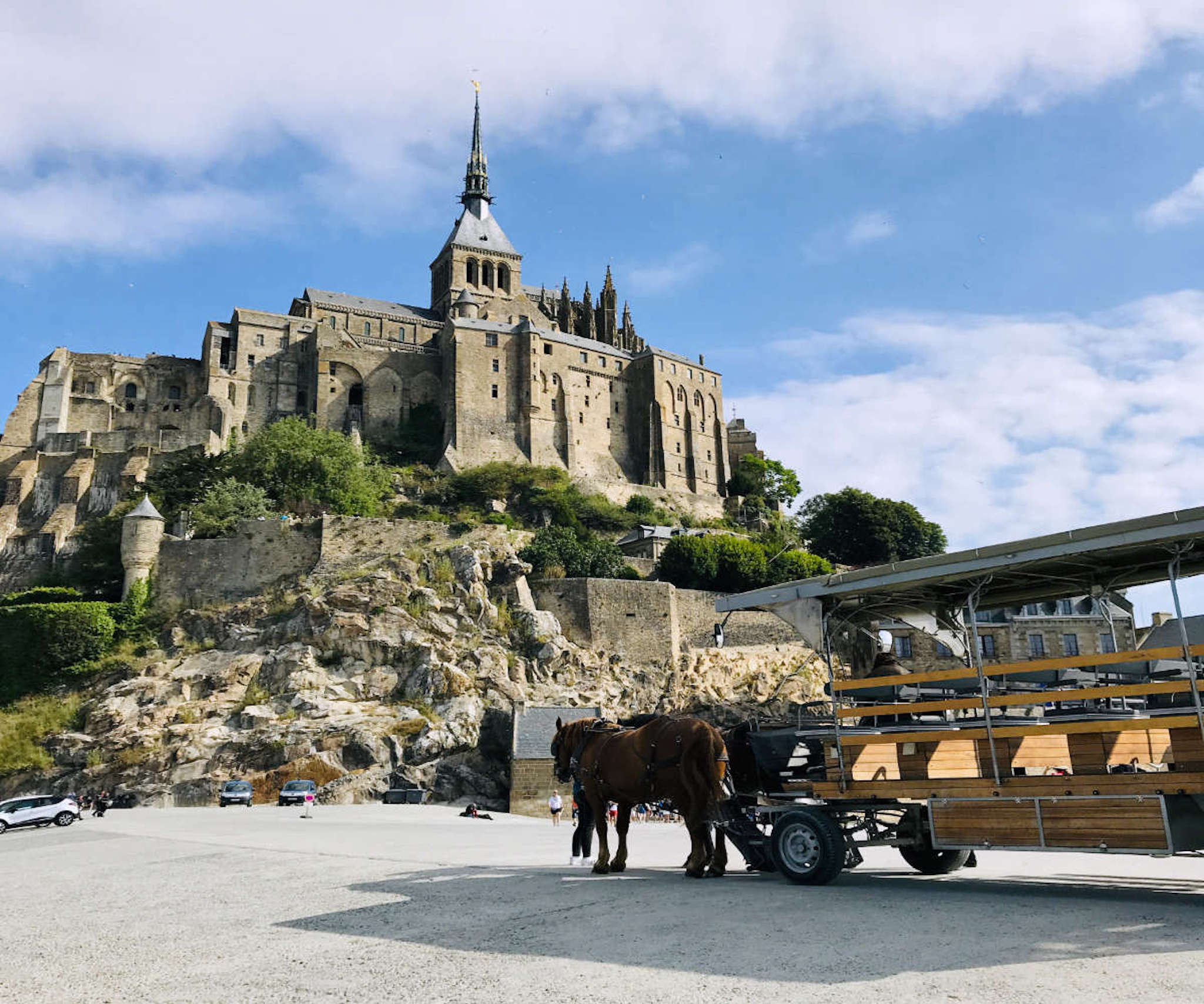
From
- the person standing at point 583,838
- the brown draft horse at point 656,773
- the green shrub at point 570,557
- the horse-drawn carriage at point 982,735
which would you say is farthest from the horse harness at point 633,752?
the green shrub at point 570,557

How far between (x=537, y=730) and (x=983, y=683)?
25255 mm

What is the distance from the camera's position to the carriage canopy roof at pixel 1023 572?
325 inches

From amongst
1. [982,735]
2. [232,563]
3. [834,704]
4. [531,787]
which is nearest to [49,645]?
[232,563]

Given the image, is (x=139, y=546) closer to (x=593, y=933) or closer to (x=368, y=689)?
Result: (x=368, y=689)

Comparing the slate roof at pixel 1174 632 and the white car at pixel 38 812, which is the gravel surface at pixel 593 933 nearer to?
the slate roof at pixel 1174 632

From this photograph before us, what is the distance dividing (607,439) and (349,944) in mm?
73040

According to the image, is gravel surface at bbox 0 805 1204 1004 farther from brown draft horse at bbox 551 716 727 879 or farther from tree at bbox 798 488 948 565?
tree at bbox 798 488 948 565

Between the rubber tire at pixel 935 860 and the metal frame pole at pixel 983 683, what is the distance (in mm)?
1794

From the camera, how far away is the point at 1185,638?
7.82m

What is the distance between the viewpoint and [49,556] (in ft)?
175

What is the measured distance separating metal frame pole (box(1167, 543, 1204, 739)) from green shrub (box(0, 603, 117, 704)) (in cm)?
4146

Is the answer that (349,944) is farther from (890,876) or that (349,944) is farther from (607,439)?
(607,439)

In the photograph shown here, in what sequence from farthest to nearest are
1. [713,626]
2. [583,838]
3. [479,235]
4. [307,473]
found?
[479,235]
[307,473]
[713,626]
[583,838]

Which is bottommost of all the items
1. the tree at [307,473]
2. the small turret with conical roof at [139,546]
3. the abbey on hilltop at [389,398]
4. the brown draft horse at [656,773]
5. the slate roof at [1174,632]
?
the brown draft horse at [656,773]
